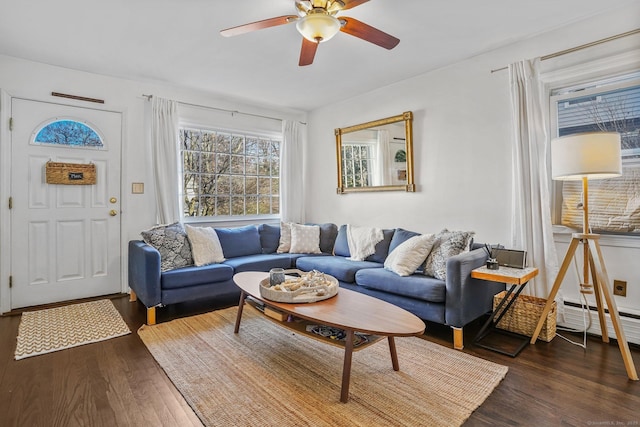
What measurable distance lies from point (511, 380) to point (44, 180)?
4342 mm

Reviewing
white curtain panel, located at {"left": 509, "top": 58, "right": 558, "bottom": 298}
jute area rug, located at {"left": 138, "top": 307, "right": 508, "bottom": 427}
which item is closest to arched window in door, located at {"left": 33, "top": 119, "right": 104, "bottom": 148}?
jute area rug, located at {"left": 138, "top": 307, "right": 508, "bottom": 427}

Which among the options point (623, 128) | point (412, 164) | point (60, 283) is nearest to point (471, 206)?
point (412, 164)

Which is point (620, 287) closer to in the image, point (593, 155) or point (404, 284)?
point (593, 155)

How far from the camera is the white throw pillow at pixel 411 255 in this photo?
286cm

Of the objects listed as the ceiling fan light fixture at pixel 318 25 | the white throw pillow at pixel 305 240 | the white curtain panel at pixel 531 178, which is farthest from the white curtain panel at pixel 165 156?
the white curtain panel at pixel 531 178

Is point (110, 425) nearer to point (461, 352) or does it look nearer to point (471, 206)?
point (461, 352)

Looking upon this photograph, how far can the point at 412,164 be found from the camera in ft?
12.2

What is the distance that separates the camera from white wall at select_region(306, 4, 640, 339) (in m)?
2.52

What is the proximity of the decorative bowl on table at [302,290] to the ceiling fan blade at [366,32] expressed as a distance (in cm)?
167

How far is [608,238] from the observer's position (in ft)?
8.34

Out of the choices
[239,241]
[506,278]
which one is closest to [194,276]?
[239,241]

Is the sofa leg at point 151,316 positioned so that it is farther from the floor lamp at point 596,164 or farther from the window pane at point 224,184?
the floor lamp at point 596,164

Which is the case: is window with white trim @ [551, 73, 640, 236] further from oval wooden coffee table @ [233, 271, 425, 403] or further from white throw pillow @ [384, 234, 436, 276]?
oval wooden coffee table @ [233, 271, 425, 403]

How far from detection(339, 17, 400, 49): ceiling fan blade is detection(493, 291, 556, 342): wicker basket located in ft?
7.29
